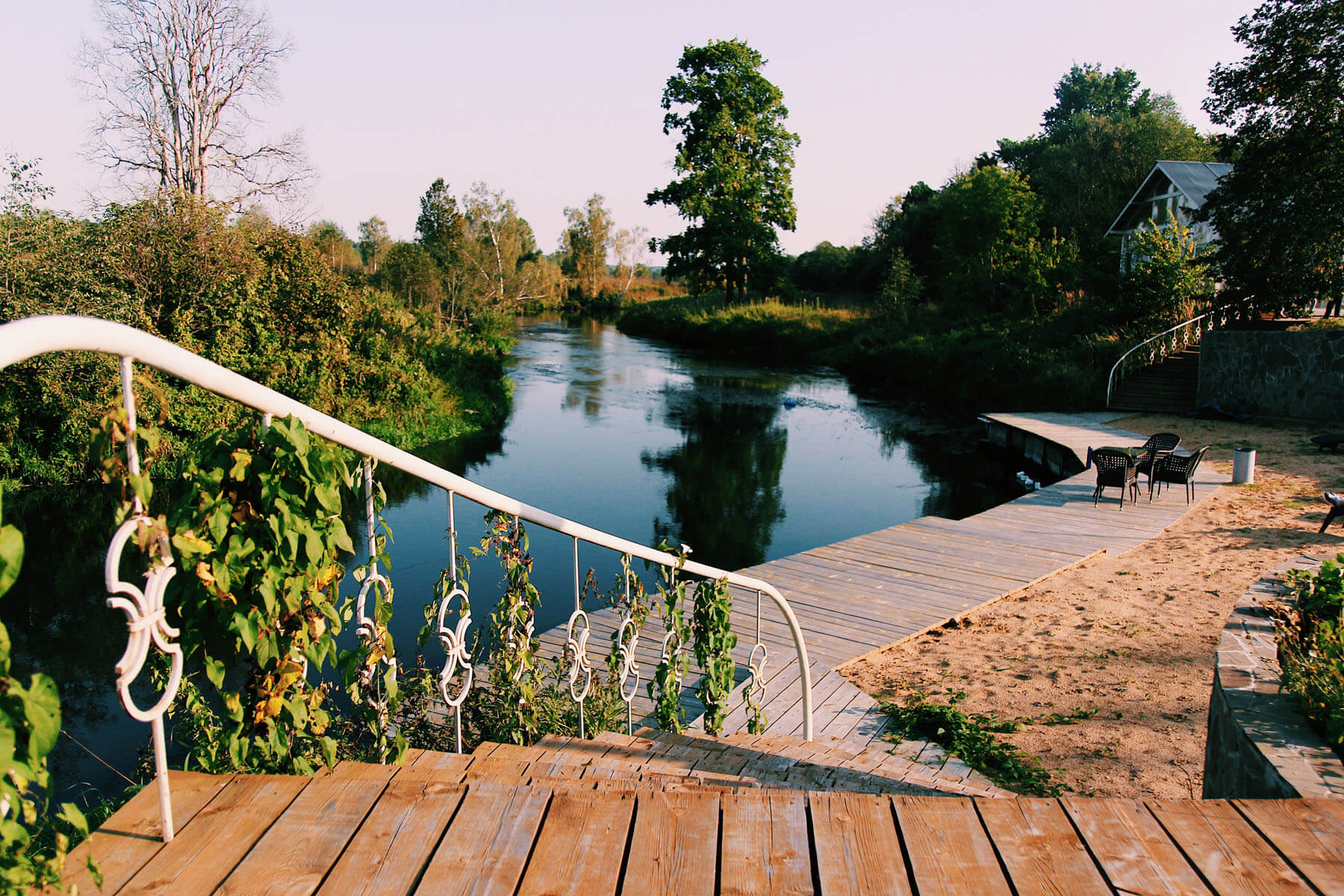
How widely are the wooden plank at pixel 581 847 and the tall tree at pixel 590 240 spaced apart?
65.1 m

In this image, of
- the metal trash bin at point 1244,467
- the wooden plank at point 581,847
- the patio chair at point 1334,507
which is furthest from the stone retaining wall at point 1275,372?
the wooden plank at point 581,847

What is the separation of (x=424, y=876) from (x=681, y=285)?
212ft

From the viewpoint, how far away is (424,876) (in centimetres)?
177

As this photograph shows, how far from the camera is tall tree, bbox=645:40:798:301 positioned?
44.6 m

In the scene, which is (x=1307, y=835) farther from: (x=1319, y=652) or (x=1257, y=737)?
(x=1319, y=652)

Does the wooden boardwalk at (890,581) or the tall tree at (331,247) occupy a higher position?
the tall tree at (331,247)

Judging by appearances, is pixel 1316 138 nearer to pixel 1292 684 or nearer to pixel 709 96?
pixel 1292 684

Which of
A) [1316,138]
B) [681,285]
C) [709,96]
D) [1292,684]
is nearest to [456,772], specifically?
[1292,684]

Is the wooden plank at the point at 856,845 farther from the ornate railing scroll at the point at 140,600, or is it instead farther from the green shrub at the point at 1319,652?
the green shrub at the point at 1319,652

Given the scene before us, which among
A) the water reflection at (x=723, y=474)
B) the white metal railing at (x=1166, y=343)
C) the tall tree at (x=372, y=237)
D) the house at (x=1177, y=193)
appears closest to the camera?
the water reflection at (x=723, y=474)

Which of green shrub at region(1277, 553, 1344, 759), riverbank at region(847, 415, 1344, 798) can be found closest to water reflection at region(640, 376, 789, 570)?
riverbank at region(847, 415, 1344, 798)

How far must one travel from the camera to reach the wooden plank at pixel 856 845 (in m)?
1.83

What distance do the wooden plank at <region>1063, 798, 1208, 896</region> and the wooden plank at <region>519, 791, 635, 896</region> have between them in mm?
1090

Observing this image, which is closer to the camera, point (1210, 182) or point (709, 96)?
point (1210, 182)
